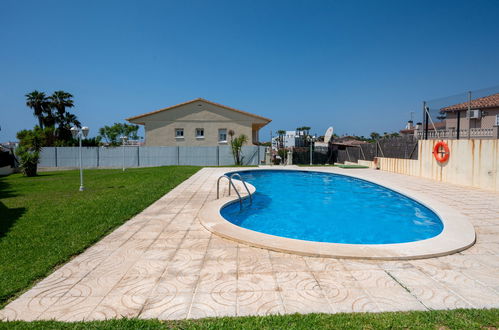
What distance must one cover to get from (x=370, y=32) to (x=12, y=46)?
24.5 meters

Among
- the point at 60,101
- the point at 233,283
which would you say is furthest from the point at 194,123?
the point at 233,283

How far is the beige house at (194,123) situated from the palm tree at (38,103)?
59.5ft

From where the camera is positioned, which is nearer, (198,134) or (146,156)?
(146,156)

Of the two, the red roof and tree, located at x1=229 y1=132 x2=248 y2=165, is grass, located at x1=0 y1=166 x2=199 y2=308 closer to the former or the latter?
the red roof

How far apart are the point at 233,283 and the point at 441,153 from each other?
12.1 metres

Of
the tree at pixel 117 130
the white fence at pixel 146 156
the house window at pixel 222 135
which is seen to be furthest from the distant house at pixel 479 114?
the tree at pixel 117 130

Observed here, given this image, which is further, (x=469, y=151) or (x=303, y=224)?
(x=469, y=151)

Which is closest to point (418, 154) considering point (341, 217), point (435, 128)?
point (435, 128)

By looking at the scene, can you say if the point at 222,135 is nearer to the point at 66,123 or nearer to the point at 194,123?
the point at 194,123

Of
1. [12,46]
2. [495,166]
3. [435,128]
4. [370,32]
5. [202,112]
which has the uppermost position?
[370,32]

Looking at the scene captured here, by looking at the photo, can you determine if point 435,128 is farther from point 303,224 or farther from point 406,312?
point 406,312

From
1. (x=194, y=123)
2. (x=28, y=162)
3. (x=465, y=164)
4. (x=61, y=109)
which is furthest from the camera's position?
(x=61, y=109)

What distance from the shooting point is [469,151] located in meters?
10.0

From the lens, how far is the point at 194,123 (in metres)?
25.0
